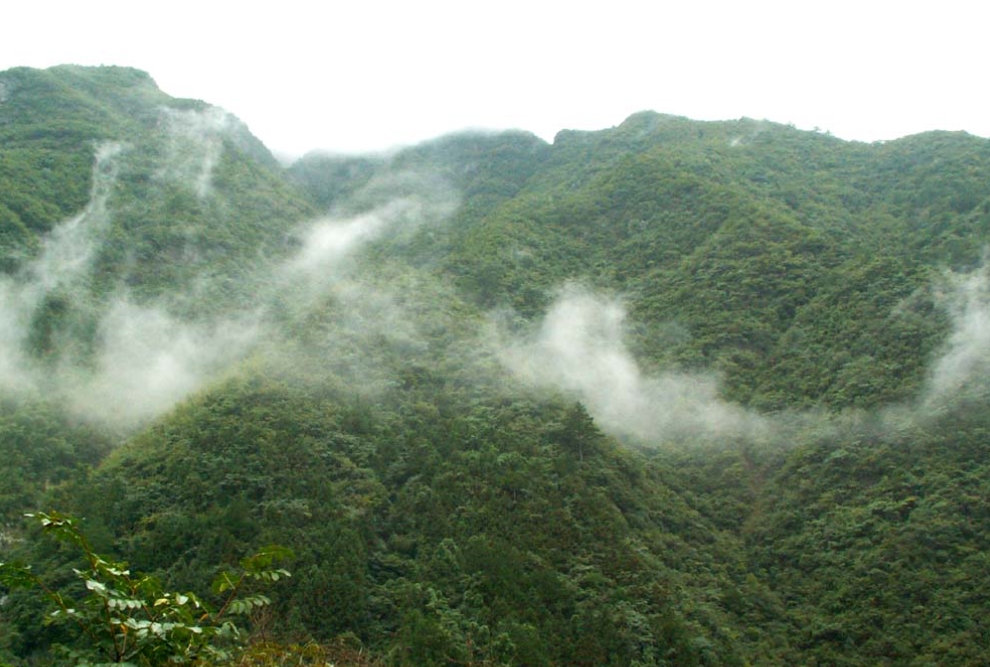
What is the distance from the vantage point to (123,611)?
3678 mm

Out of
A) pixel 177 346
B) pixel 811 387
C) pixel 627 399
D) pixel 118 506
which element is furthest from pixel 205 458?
pixel 811 387

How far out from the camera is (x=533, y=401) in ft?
99.0

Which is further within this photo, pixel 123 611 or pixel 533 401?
pixel 533 401

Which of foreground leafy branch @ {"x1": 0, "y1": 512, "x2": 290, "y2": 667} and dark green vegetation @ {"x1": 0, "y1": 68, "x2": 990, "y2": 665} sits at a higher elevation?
dark green vegetation @ {"x1": 0, "y1": 68, "x2": 990, "y2": 665}

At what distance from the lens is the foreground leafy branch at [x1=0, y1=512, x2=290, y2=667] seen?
3.37m

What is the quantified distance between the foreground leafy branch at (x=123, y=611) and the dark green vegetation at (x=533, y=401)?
174 centimetres

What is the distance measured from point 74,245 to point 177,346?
30.6 feet

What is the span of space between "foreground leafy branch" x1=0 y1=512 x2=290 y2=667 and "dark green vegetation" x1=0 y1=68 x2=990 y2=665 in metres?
1.74

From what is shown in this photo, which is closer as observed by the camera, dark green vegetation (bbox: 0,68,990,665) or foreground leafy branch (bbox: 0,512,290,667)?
foreground leafy branch (bbox: 0,512,290,667)

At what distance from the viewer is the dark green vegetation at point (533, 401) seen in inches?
807

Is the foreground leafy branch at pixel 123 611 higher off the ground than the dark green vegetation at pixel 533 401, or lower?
lower

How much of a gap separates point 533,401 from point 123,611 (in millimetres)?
26727

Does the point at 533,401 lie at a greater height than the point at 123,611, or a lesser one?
greater

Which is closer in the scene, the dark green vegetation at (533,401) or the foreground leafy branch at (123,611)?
the foreground leafy branch at (123,611)
